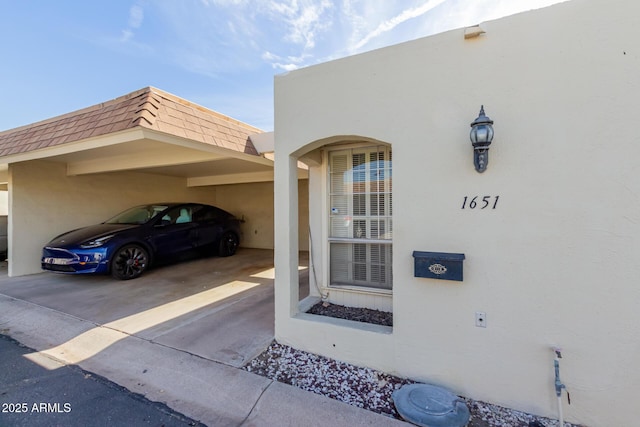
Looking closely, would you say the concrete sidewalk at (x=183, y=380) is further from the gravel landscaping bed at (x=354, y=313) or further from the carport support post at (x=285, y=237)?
the gravel landscaping bed at (x=354, y=313)

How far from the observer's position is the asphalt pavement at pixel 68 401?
1934mm

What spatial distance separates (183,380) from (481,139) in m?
3.25

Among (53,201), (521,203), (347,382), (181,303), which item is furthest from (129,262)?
(521,203)

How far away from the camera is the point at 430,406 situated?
203 centimetres

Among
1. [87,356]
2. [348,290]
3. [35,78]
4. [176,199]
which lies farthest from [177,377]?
[35,78]

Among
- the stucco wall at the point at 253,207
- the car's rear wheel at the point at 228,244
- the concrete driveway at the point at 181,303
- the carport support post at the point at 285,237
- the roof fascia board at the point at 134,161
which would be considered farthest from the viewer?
the stucco wall at the point at 253,207

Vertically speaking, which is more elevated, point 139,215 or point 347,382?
point 139,215

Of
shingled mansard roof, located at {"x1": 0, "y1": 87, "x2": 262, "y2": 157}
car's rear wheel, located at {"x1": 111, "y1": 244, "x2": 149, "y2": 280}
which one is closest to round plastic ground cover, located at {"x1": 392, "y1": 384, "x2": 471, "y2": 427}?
shingled mansard roof, located at {"x1": 0, "y1": 87, "x2": 262, "y2": 157}

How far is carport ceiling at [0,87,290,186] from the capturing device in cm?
381

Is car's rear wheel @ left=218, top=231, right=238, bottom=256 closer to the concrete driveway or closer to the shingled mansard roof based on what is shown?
the concrete driveway

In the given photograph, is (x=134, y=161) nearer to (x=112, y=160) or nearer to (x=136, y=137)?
(x=112, y=160)

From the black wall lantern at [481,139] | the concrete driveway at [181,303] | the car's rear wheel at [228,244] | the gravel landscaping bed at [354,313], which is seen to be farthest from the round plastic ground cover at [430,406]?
the car's rear wheel at [228,244]

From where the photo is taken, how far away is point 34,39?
5.47m

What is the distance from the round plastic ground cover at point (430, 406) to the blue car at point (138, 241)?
5566mm
